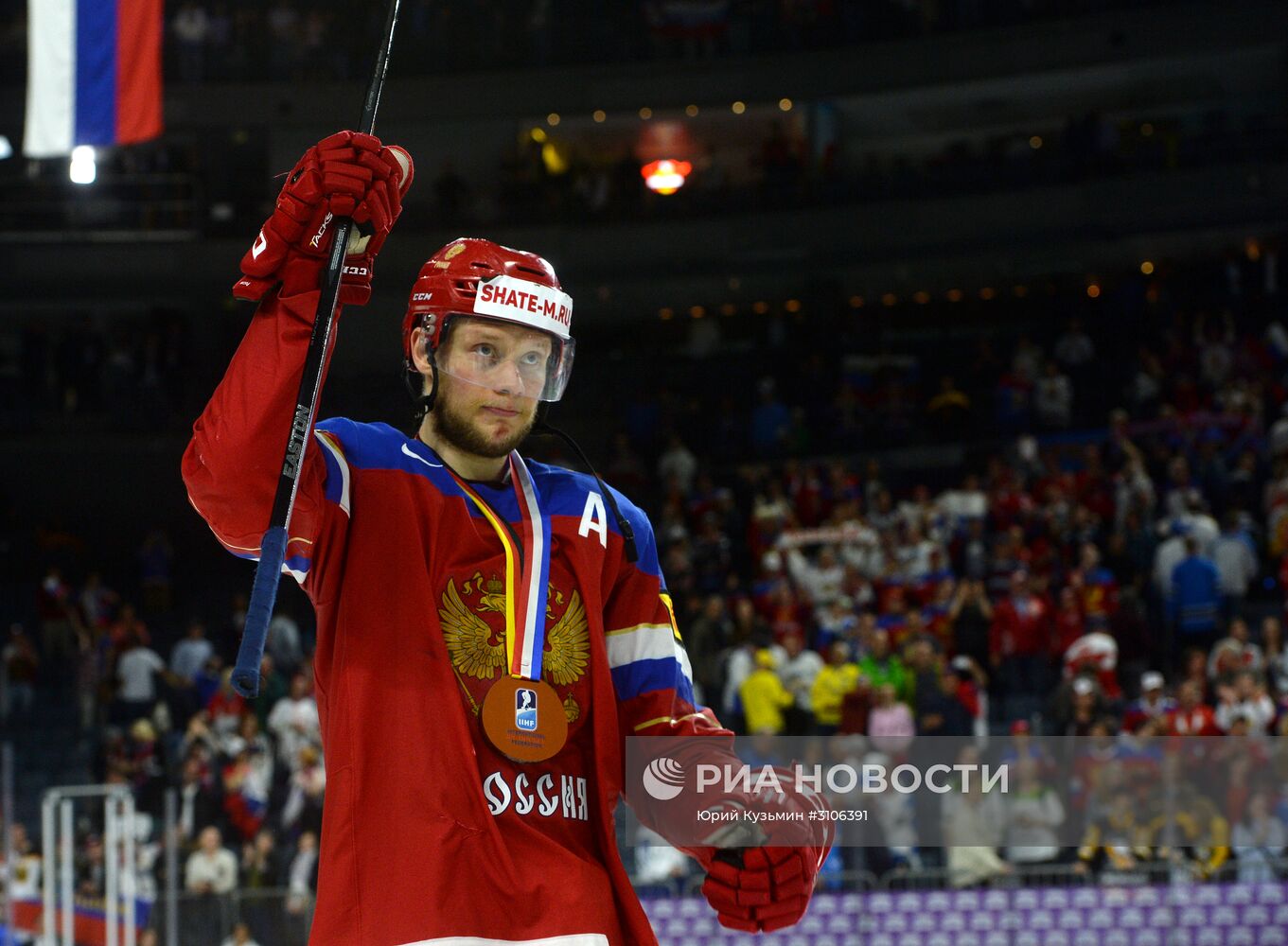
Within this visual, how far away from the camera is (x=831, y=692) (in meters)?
11.4

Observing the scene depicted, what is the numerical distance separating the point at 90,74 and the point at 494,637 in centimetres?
824

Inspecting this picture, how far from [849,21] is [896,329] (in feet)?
13.3

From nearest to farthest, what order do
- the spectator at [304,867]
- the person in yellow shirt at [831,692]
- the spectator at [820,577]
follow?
the spectator at [304,867] < the person in yellow shirt at [831,692] < the spectator at [820,577]

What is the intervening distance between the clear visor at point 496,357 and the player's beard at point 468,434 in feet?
0.18

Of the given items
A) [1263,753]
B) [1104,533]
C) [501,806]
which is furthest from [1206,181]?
[501,806]

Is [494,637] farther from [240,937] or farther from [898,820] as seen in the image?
[240,937]

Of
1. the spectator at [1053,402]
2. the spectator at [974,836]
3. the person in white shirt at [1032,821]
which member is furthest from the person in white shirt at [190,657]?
the spectator at [1053,402]

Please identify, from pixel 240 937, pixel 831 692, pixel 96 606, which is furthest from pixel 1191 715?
pixel 96 606

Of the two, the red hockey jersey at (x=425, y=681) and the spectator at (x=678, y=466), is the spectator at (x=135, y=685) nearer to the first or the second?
the spectator at (x=678, y=466)

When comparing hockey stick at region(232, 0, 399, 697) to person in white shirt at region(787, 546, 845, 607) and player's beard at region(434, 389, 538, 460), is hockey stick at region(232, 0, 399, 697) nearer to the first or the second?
player's beard at region(434, 389, 538, 460)

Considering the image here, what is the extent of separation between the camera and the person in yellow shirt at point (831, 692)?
11336mm

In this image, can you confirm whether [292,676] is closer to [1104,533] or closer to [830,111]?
[1104,533]

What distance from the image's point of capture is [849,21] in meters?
21.8

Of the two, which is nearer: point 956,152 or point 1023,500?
point 1023,500
